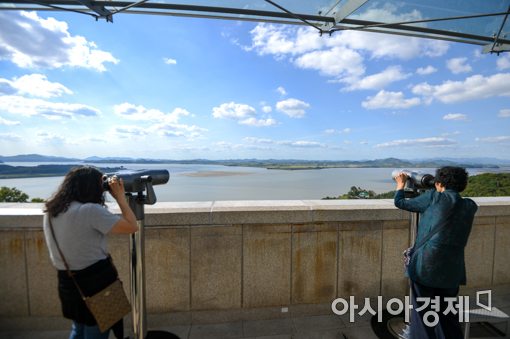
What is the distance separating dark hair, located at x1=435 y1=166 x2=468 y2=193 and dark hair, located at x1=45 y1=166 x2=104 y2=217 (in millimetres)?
2711

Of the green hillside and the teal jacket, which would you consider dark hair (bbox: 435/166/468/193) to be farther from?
the green hillside

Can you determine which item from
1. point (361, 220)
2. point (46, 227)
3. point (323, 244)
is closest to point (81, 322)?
point (46, 227)

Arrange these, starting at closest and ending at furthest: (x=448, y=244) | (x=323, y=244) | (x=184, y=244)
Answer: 1. (x=448, y=244)
2. (x=184, y=244)
3. (x=323, y=244)

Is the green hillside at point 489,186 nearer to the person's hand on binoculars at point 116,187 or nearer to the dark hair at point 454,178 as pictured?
the dark hair at point 454,178

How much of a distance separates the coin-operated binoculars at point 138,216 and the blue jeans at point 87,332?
424 mm

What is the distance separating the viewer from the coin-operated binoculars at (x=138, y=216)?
7.49ft

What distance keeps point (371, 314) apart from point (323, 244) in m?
1.10

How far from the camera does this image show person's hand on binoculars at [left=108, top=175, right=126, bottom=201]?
2087 millimetres

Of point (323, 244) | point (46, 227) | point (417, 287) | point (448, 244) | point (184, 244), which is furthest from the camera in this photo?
point (323, 244)

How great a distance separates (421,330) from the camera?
8.58 ft

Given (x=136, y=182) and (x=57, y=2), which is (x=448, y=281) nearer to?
(x=136, y=182)

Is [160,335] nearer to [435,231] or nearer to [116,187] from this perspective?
[116,187]

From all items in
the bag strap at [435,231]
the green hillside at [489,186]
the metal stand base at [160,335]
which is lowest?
the metal stand base at [160,335]

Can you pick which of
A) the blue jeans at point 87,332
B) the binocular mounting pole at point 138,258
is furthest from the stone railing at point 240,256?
the blue jeans at point 87,332
